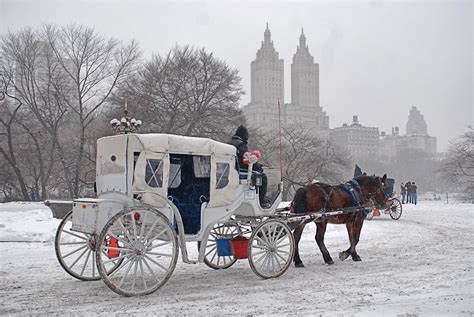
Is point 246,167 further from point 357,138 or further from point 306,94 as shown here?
point 306,94

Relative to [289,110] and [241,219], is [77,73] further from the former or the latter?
[289,110]

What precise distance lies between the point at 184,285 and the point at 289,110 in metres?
94.6

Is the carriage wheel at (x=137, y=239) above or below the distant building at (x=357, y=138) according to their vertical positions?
below

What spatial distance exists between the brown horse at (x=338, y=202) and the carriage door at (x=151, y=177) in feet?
11.6

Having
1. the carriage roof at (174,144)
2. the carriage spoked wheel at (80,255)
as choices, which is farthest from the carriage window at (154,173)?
the carriage spoked wheel at (80,255)

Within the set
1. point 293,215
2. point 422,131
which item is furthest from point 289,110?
point 422,131

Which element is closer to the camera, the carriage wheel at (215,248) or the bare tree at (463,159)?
the carriage wheel at (215,248)

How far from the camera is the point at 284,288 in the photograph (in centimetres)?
830

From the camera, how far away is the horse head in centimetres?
1209

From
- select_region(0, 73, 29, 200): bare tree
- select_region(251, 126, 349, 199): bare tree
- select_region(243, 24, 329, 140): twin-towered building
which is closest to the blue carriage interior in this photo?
select_region(0, 73, 29, 200): bare tree

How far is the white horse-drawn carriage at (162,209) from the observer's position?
25.3ft

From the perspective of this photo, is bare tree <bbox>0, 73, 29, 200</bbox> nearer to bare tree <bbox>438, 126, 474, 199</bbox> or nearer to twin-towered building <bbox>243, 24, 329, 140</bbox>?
bare tree <bbox>438, 126, 474, 199</bbox>

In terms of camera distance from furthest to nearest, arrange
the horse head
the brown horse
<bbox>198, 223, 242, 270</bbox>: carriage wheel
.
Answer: the horse head
the brown horse
<bbox>198, 223, 242, 270</bbox>: carriage wheel

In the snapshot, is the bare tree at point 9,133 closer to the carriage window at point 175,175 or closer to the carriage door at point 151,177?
the carriage window at point 175,175
